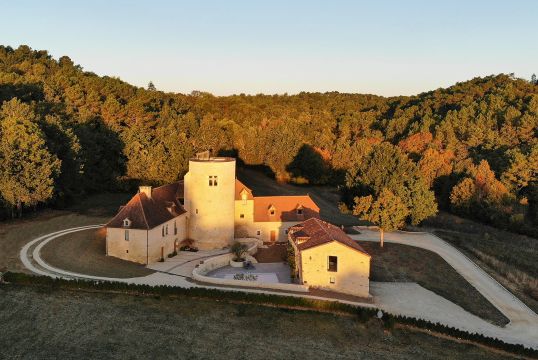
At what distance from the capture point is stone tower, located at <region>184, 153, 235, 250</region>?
4597cm

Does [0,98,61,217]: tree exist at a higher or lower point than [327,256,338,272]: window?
higher

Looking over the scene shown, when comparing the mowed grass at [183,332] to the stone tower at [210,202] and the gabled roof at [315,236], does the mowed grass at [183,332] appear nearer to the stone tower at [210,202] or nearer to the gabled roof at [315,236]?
the gabled roof at [315,236]

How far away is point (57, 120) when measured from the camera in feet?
198

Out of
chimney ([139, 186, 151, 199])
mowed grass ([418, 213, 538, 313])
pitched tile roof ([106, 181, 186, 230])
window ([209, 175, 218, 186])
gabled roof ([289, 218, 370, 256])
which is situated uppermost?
window ([209, 175, 218, 186])

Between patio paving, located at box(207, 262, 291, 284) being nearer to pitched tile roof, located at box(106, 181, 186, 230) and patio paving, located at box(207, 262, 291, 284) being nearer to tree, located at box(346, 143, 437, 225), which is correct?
pitched tile roof, located at box(106, 181, 186, 230)

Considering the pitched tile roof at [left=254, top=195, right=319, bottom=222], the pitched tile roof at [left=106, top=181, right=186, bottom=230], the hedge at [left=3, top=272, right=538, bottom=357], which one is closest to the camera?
the hedge at [left=3, top=272, right=538, bottom=357]

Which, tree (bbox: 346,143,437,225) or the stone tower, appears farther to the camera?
tree (bbox: 346,143,437,225)

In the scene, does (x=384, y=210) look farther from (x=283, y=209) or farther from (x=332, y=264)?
(x=332, y=264)

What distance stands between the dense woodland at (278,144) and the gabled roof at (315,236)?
8617 mm

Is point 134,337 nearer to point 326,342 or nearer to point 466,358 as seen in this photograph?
point 326,342

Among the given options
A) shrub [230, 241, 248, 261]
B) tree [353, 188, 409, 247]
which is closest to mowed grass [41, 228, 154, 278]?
shrub [230, 241, 248, 261]

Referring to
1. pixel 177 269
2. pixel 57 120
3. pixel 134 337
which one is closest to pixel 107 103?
pixel 57 120

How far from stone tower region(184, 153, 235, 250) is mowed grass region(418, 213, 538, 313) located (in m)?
28.9

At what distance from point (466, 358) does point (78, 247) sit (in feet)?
114
